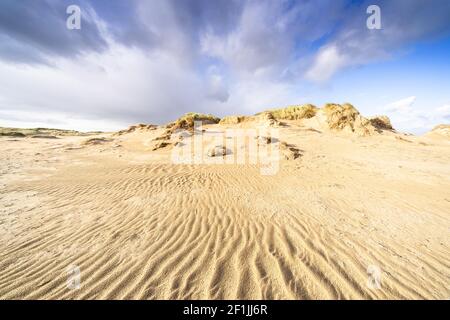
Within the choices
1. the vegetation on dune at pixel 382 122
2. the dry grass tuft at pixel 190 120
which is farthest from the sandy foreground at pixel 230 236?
the dry grass tuft at pixel 190 120

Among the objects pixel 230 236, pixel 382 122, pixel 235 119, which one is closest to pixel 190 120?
pixel 235 119

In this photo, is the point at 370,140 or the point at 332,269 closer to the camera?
the point at 332,269

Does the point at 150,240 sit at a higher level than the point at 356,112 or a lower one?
lower

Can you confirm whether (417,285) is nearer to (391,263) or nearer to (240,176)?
(391,263)

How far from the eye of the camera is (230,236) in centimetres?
411

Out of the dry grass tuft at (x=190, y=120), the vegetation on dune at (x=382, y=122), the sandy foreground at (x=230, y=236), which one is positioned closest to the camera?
the sandy foreground at (x=230, y=236)

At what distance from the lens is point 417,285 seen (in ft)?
9.29

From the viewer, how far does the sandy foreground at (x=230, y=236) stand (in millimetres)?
2840

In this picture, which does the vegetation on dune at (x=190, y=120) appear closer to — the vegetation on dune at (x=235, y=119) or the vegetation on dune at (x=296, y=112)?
the vegetation on dune at (x=235, y=119)
